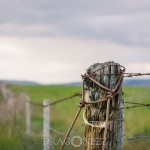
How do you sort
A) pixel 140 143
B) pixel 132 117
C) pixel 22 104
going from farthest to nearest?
pixel 22 104 → pixel 132 117 → pixel 140 143

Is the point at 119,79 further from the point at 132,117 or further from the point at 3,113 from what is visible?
the point at 132,117

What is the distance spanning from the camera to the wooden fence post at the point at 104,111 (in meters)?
5.73

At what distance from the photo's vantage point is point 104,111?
18.9 ft

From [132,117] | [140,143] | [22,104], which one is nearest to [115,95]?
[140,143]

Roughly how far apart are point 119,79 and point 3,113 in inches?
514

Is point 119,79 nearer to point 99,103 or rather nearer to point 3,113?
point 99,103

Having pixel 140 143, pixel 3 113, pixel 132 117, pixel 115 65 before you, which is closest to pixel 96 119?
pixel 115 65

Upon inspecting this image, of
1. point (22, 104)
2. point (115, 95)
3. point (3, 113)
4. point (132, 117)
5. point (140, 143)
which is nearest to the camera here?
point (115, 95)

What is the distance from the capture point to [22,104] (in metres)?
23.3

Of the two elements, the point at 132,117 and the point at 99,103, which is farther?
the point at 132,117

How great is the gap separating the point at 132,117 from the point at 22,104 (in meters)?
3.86

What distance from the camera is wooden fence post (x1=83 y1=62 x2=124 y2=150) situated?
226 inches

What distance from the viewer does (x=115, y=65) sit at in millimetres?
5797

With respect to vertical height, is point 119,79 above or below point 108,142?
above
